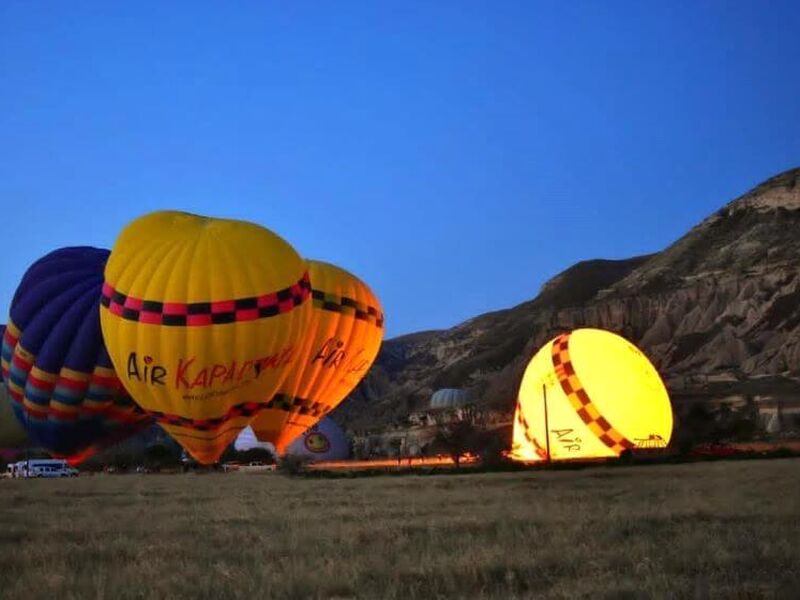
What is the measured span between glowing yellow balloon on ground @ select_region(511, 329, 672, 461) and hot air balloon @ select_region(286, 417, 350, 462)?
26.5 metres

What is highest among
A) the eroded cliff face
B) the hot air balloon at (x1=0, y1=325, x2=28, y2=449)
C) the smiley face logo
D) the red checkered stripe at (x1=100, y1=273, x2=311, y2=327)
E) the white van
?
the eroded cliff face

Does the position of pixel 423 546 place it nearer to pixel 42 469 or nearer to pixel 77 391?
pixel 77 391

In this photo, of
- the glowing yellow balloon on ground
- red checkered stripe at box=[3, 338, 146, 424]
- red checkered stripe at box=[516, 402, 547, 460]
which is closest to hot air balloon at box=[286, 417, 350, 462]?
red checkered stripe at box=[3, 338, 146, 424]

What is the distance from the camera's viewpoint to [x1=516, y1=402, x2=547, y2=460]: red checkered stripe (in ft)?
96.7

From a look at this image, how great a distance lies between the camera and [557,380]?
27.6m

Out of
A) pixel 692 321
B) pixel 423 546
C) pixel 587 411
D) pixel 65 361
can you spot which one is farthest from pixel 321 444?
pixel 692 321

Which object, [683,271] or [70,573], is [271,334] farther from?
[683,271]

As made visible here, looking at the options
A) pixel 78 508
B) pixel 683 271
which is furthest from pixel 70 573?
pixel 683 271

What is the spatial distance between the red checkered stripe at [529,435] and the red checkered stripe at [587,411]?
2577mm

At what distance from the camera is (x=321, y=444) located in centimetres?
5628

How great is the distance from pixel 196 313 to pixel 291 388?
6.88m

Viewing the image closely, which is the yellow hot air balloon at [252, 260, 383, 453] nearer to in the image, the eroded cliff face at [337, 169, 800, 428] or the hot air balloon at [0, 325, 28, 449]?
the hot air balloon at [0, 325, 28, 449]

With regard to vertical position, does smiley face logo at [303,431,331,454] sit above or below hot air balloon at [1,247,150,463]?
below

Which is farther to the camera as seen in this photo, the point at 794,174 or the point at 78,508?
the point at 794,174
